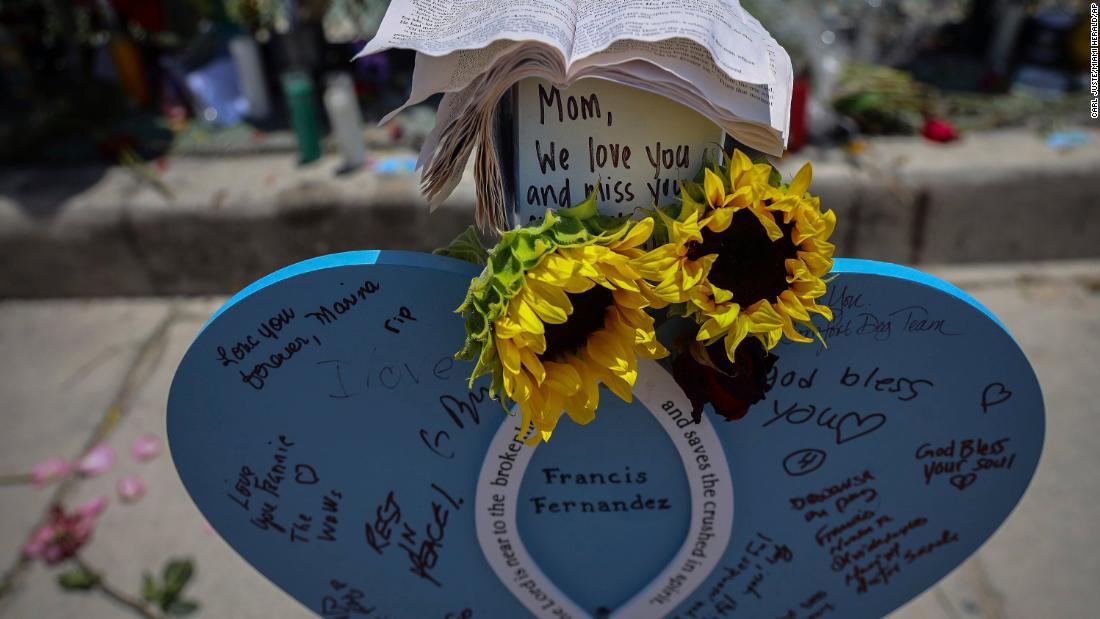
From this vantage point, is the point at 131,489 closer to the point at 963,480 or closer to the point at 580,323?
the point at 580,323

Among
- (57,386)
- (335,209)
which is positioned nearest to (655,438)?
(335,209)

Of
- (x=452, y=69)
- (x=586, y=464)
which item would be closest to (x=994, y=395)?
(x=586, y=464)

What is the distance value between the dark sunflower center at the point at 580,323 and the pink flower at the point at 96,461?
2.06 meters

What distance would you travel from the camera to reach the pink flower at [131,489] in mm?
2277

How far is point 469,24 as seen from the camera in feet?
2.78

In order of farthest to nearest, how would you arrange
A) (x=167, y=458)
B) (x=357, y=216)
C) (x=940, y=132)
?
(x=940, y=132), (x=357, y=216), (x=167, y=458)

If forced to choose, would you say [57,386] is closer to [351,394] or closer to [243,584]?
[243,584]

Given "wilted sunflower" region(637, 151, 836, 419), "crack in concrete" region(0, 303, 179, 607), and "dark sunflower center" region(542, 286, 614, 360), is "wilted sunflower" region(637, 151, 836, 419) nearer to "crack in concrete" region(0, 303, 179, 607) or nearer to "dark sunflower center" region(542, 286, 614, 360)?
"dark sunflower center" region(542, 286, 614, 360)

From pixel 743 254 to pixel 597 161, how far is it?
21cm

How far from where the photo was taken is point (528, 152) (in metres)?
0.95

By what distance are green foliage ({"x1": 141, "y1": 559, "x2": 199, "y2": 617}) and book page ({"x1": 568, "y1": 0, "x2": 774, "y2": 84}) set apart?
1818mm

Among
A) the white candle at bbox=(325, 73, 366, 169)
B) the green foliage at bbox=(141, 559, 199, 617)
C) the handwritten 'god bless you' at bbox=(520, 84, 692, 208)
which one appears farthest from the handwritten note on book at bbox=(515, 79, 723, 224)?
the white candle at bbox=(325, 73, 366, 169)

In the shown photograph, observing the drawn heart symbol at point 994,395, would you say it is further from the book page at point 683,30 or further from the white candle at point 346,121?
the white candle at point 346,121

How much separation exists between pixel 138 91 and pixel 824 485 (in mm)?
3833
